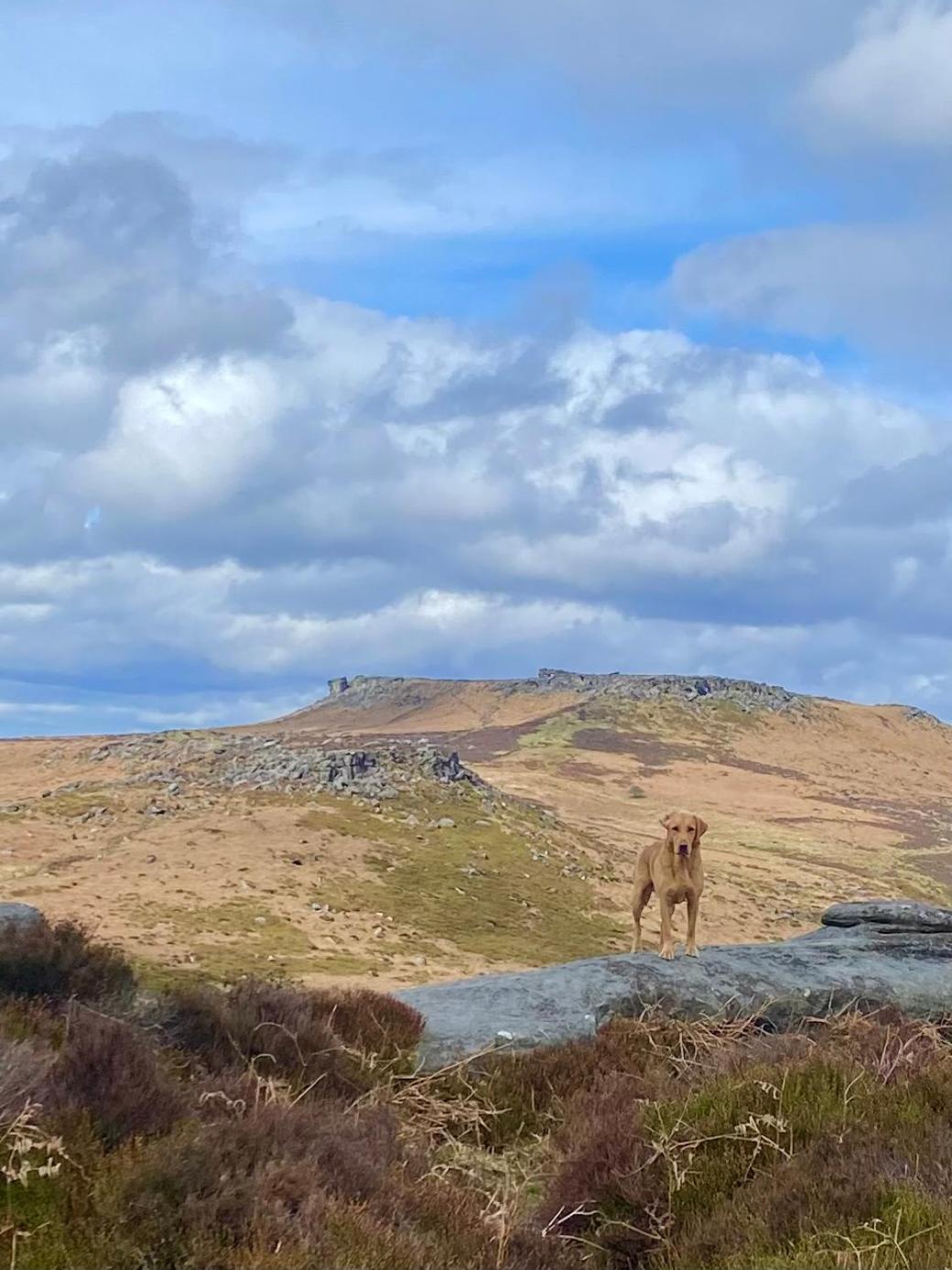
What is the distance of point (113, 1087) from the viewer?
530 cm

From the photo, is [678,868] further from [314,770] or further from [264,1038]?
[314,770]

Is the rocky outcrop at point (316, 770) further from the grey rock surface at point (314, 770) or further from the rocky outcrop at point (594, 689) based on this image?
the rocky outcrop at point (594, 689)

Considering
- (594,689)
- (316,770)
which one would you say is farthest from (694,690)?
(316,770)

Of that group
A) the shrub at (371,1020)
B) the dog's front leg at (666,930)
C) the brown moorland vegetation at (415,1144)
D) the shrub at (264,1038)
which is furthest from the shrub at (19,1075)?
the dog's front leg at (666,930)

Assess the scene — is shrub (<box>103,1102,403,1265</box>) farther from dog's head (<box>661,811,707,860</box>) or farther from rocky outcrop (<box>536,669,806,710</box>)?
rocky outcrop (<box>536,669,806,710</box>)

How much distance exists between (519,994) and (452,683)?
16360cm

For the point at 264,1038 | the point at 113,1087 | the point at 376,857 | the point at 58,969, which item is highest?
the point at 113,1087

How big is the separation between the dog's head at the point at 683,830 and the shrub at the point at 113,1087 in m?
7.60

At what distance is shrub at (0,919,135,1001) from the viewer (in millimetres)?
8203

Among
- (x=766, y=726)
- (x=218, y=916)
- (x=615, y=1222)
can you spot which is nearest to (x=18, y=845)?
(x=218, y=916)

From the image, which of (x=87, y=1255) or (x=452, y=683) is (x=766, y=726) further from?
(x=87, y=1255)

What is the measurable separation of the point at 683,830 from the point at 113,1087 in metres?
8.21

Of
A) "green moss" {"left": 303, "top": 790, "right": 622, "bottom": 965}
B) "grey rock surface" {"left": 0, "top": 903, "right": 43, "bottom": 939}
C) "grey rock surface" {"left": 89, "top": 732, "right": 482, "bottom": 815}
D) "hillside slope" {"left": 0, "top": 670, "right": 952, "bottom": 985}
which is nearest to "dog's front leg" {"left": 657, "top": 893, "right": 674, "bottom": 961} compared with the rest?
"grey rock surface" {"left": 0, "top": 903, "right": 43, "bottom": 939}

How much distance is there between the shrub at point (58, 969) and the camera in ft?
26.9
